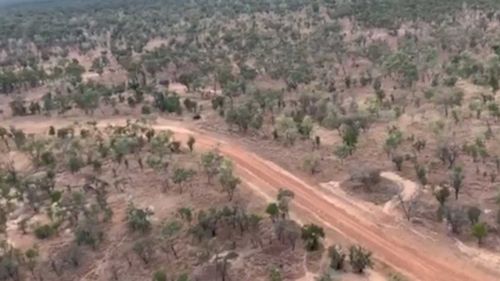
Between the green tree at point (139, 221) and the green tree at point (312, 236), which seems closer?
the green tree at point (312, 236)

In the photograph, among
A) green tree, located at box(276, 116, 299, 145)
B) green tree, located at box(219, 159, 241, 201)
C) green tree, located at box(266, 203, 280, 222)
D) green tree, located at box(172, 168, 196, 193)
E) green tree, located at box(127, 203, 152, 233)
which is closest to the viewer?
green tree, located at box(266, 203, 280, 222)

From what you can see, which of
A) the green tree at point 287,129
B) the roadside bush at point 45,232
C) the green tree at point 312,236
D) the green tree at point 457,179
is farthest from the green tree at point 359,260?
the roadside bush at point 45,232

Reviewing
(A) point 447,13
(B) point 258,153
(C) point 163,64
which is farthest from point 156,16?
(B) point 258,153

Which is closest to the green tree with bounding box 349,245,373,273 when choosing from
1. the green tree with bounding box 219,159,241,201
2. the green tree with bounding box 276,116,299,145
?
the green tree with bounding box 219,159,241,201

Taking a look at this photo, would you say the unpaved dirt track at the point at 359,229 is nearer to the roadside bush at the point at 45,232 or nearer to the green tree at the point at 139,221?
the green tree at the point at 139,221

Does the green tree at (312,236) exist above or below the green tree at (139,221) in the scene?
above

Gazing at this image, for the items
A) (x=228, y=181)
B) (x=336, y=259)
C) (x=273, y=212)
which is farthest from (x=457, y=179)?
(x=228, y=181)

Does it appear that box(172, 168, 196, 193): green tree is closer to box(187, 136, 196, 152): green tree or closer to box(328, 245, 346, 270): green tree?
box(187, 136, 196, 152): green tree

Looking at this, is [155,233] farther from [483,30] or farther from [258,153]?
[483,30]

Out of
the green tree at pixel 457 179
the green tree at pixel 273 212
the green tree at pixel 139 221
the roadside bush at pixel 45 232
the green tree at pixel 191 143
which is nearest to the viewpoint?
the green tree at pixel 273 212
